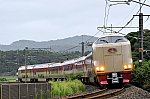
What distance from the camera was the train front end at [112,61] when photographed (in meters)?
21.0

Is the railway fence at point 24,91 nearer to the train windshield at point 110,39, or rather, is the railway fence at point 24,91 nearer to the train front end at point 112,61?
the train front end at point 112,61

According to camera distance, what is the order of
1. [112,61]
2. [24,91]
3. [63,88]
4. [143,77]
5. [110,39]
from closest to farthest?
1. [24,91]
2. [112,61]
3. [110,39]
4. [63,88]
5. [143,77]

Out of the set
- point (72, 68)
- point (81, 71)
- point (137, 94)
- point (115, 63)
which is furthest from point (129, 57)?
point (72, 68)

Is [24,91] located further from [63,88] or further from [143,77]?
[143,77]

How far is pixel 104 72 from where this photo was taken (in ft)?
69.0

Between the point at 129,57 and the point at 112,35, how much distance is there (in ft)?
4.81

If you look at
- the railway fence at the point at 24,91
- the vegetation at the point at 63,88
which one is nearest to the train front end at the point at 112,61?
the vegetation at the point at 63,88

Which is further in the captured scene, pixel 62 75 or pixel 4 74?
pixel 4 74

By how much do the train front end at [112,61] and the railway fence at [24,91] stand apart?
434cm

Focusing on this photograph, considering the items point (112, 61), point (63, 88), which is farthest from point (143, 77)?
point (63, 88)

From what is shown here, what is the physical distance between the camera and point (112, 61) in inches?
828

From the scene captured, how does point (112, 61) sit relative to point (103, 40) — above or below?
below

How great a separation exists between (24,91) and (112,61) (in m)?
6.57

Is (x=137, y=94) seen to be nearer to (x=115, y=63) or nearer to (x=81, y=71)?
(x=115, y=63)
